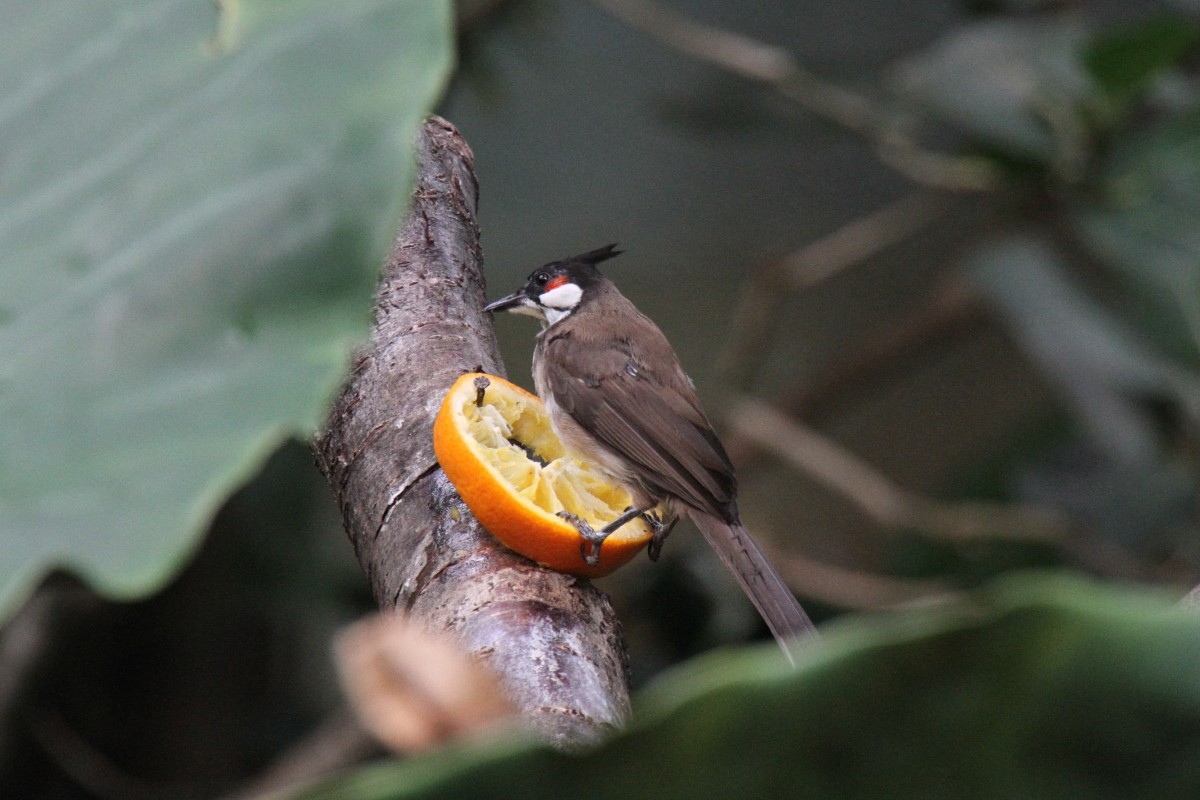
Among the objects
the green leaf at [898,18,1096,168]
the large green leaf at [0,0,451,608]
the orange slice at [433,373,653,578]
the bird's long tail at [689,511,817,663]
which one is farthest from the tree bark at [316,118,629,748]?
the green leaf at [898,18,1096,168]

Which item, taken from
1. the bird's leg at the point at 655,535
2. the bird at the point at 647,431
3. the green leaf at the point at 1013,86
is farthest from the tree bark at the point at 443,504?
the green leaf at the point at 1013,86

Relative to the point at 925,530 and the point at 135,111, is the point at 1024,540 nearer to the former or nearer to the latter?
the point at 925,530

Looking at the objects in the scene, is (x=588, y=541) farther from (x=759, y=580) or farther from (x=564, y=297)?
(x=564, y=297)

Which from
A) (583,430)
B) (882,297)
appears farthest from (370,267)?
(882,297)

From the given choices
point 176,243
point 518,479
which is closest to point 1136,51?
point 518,479

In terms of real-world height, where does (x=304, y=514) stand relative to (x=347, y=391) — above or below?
below

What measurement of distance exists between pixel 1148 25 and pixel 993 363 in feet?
9.92

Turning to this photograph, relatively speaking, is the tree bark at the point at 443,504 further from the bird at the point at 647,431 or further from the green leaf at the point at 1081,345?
the green leaf at the point at 1081,345

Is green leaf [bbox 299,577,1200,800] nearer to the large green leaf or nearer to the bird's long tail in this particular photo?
the large green leaf

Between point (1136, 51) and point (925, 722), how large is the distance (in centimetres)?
264

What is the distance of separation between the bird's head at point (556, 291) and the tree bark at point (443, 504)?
1.96ft

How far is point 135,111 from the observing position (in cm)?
55

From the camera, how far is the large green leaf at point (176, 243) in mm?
409

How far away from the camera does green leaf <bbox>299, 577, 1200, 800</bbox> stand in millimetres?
320
